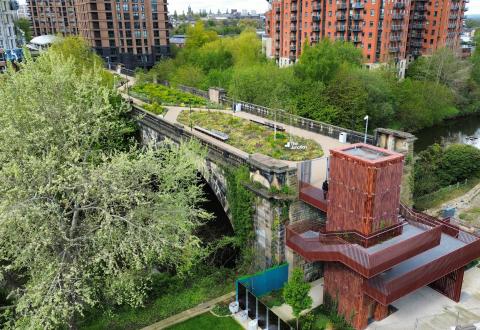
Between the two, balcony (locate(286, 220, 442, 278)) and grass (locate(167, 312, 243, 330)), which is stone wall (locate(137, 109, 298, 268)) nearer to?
balcony (locate(286, 220, 442, 278))

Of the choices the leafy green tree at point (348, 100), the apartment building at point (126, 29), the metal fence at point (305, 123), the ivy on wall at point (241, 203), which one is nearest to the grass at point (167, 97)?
the metal fence at point (305, 123)

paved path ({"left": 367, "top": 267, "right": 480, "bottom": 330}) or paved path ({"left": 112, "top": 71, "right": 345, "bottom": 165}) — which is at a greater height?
paved path ({"left": 112, "top": 71, "right": 345, "bottom": 165})

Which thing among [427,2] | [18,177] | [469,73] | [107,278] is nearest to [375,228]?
[107,278]

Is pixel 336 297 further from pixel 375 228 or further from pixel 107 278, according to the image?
pixel 107 278

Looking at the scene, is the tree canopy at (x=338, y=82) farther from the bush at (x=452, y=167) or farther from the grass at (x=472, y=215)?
the grass at (x=472, y=215)

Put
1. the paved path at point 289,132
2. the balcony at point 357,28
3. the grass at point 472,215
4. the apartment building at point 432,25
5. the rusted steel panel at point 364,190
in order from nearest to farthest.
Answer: the rusted steel panel at point 364,190
the paved path at point 289,132
the grass at point 472,215
the balcony at point 357,28
the apartment building at point 432,25

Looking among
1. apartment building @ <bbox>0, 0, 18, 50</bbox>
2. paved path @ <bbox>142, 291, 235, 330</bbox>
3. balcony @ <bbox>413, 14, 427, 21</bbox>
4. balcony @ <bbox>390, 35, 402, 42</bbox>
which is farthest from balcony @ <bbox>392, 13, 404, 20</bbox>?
apartment building @ <bbox>0, 0, 18, 50</bbox>
